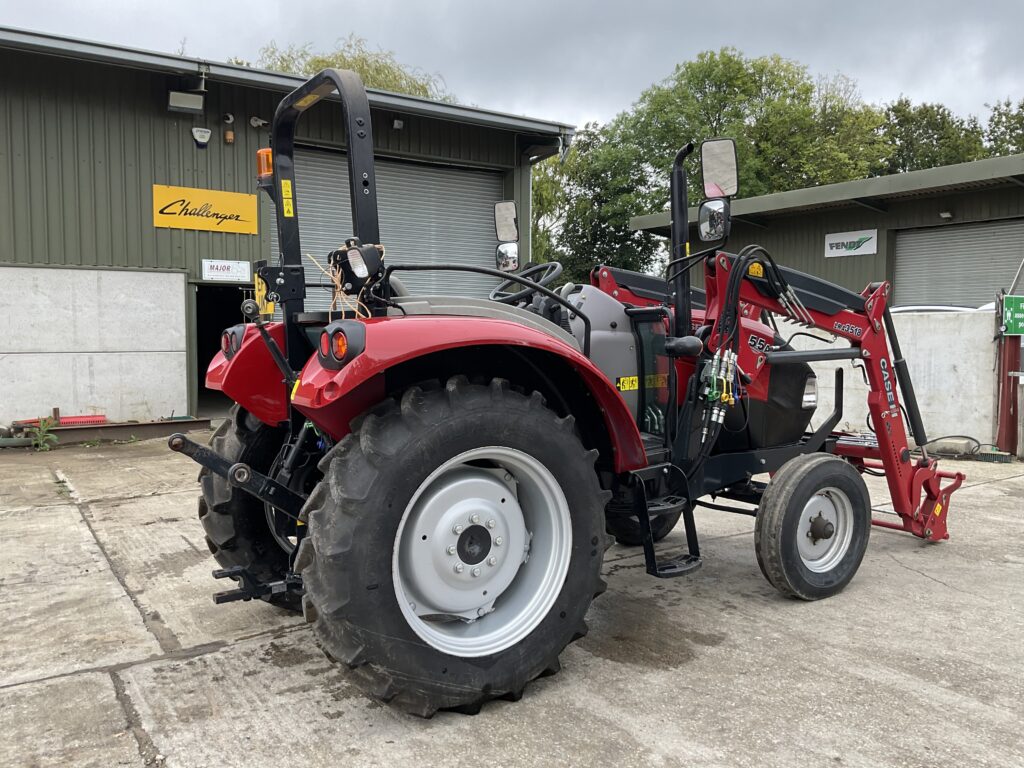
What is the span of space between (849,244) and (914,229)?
1.18 m

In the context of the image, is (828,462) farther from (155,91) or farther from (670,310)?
(155,91)

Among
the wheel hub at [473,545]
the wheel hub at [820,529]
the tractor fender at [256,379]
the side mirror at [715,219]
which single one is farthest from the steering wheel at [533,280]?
the wheel hub at [820,529]

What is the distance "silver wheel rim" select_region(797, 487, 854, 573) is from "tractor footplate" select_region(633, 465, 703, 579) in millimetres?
601

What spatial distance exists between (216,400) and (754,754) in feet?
40.4

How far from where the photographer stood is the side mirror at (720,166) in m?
3.37

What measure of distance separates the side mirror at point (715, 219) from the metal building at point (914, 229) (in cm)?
1108

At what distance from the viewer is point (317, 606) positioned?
2398 millimetres

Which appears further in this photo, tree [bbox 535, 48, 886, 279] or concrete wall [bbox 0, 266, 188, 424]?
tree [bbox 535, 48, 886, 279]

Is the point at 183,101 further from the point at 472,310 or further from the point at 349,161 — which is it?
the point at 472,310

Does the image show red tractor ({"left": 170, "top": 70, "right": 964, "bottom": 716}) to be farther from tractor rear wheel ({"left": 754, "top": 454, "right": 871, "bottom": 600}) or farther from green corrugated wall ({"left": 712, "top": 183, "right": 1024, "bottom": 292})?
green corrugated wall ({"left": 712, "top": 183, "right": 1024, "bottom": 292})

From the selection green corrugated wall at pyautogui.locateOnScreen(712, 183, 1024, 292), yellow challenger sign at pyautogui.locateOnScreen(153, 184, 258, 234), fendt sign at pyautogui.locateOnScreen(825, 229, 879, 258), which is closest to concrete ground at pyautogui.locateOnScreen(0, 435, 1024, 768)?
yellow challenger sign at pyautogui.locateOnScreen(153, 184, 258, 234)

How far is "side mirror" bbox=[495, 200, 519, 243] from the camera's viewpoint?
13.1 ft

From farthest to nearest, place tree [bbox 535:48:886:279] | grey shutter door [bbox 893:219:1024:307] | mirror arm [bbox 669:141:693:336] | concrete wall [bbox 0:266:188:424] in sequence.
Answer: tree [bbox 535:48:886:279] < grey shutter door [bbox 893:219:1024:307] < concrete wall [bbox 0:266:188:424] < mirror arm [bbox 669:141:693:336]

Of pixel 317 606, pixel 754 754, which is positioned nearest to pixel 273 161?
pixel 317 606
